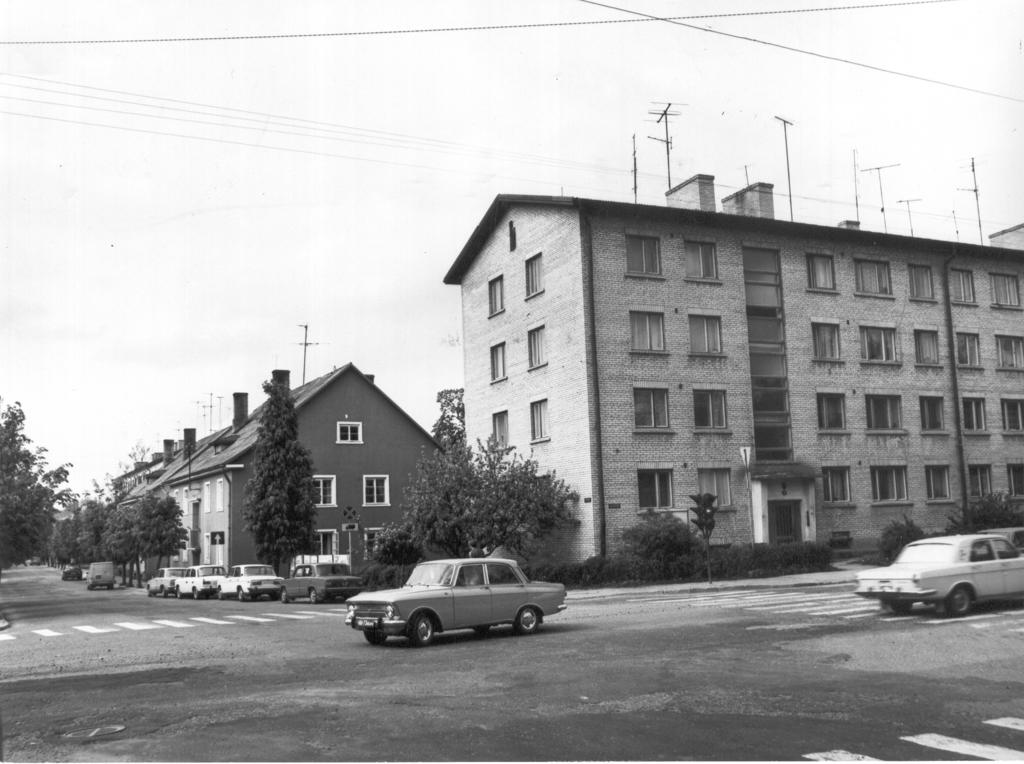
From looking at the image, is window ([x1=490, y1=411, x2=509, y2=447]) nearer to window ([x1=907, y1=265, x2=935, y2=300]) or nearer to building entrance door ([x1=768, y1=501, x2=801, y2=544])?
building entrance door ([x1=768, y1=501, x2=801, y2=544])

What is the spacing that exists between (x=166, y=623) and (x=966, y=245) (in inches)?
1353

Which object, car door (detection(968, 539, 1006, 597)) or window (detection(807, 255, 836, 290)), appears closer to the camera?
car door (detection(968, 539, 1006, 597))

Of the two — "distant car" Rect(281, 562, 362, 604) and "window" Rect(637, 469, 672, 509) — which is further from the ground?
"window" Rect(637, 469, 672, 509)

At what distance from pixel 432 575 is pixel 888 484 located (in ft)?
86.9

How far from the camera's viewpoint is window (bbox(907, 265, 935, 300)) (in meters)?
39.7

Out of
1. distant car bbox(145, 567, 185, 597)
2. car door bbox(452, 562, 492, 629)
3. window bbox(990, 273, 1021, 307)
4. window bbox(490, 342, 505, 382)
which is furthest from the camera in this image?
distant car bbox(145, 567, 185, 597)

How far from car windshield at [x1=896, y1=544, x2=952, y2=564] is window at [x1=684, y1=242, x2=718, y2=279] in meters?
18.7

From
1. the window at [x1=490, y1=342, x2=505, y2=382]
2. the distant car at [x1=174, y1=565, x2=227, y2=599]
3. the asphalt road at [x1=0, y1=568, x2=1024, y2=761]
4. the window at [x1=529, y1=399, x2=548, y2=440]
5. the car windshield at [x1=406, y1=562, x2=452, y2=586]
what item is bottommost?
the distant car at [x1=174, y1=565, x2=227, y2=599]

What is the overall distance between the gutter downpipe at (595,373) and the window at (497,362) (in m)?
6.47

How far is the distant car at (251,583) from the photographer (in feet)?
122

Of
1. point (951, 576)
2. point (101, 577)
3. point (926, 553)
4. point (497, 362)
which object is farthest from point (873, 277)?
point (101, 577)

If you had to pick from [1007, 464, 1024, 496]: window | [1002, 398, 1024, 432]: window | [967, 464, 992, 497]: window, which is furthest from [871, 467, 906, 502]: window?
[1002, 398, 1024, 432]: window

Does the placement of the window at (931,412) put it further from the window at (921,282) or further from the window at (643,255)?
the window at (643,255)

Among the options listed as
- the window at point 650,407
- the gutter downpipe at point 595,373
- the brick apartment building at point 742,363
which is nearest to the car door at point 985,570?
the brick apartment building at point 742,363
